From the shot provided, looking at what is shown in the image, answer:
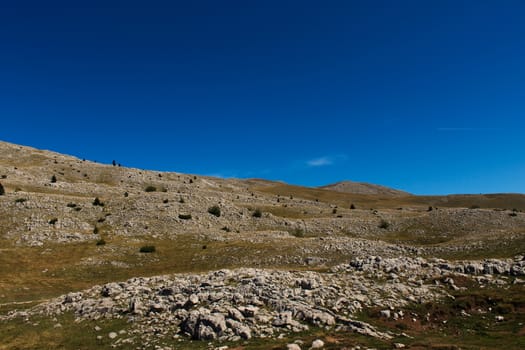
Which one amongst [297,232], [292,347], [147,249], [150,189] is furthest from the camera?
[150,189]

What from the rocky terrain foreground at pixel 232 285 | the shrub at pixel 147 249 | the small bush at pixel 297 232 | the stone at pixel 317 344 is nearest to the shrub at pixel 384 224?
the rocky terrain foreground at pixel 232 285

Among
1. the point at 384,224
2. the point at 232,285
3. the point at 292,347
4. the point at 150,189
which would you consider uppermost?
the point at 150,189

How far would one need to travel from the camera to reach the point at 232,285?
28328 mm

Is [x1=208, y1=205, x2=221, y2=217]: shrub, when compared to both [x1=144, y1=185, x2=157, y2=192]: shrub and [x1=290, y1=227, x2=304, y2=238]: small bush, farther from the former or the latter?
[x1=144, y1=185, x2=157, y2=192]: shrub

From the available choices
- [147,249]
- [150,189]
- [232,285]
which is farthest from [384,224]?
[150,189]

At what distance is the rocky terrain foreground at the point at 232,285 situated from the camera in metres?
21.9

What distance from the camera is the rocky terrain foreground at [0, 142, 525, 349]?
21938mm

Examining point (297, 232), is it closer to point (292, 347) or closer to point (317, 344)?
point (317, 344)

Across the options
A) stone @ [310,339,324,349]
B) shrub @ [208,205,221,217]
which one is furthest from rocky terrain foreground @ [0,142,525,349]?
shrub @ [208,205,221,217]

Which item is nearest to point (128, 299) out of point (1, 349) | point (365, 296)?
point (1, 349)

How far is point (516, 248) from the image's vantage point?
44000mm

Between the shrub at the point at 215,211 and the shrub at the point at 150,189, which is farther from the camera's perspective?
the shrub at the point at 150,189

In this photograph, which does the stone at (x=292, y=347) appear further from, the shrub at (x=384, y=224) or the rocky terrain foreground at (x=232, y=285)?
the shrub at (x=384, y=224)

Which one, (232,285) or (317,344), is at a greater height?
(232,285)
